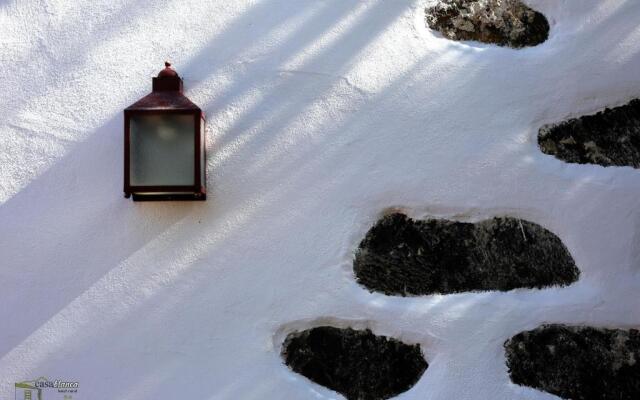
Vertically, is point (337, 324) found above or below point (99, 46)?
below

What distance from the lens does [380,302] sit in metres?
2.37

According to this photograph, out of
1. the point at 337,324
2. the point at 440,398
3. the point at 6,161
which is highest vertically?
the point at 6,161

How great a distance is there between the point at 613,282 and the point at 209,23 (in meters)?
1.52

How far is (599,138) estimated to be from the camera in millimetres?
2439

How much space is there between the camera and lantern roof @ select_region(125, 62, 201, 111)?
2.29 m

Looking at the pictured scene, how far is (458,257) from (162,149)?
0.97 m

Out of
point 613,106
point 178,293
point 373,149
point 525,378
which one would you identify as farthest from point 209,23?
point 525,378

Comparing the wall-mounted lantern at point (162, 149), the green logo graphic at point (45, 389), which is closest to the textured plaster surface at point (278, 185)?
the green logo graphic at point (45, 389)

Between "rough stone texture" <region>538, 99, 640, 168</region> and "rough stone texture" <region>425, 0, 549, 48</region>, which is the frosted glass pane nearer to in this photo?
"rough stone texture" <region>425, 0, 549, 48</region>

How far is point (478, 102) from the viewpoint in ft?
8.03

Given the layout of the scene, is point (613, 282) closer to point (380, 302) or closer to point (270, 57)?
point (380, 302)

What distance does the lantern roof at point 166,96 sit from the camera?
2.29m

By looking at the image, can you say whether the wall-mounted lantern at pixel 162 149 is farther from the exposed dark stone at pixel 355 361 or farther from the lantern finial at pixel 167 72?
the exposed dark stone at pixel 355 361

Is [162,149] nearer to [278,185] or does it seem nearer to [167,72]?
[167,72]
